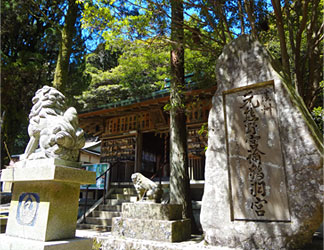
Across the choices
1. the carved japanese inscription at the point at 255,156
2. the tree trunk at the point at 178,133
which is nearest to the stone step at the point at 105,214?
the tree trunk at the point at 178,133

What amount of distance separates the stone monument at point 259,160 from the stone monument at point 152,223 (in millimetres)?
823

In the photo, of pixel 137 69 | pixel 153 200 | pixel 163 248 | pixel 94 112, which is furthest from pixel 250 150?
pixel 137 69

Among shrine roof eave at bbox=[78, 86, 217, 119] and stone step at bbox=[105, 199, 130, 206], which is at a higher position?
shrine roof eave at bbox=[78, 86, 217, 119]

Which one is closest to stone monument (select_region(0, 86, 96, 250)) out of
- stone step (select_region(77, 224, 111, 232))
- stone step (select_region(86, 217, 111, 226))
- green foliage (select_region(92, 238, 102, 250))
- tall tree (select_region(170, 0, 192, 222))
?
green foliage (select_region(92, 238, 102, 250))

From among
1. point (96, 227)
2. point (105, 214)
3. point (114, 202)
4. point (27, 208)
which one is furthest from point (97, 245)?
point (114, 202)

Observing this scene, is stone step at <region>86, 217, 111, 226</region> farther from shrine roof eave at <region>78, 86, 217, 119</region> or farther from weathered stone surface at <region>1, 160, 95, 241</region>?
shrine roof eave at <region>78, 86, 217, 119</region>

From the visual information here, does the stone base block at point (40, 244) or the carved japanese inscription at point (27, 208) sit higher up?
the carved japanese inscription at point (27, 208)

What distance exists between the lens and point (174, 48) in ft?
22.0

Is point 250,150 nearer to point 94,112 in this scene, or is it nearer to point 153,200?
point 153,200

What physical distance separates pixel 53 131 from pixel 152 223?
2578 millimetres

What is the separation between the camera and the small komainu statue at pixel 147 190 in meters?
5.50

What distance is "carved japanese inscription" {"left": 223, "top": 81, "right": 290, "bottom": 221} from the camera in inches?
142

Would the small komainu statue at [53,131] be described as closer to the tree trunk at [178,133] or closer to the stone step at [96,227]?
the tree trunk at [178,133]

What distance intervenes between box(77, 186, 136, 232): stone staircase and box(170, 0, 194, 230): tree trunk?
2.75 metres
